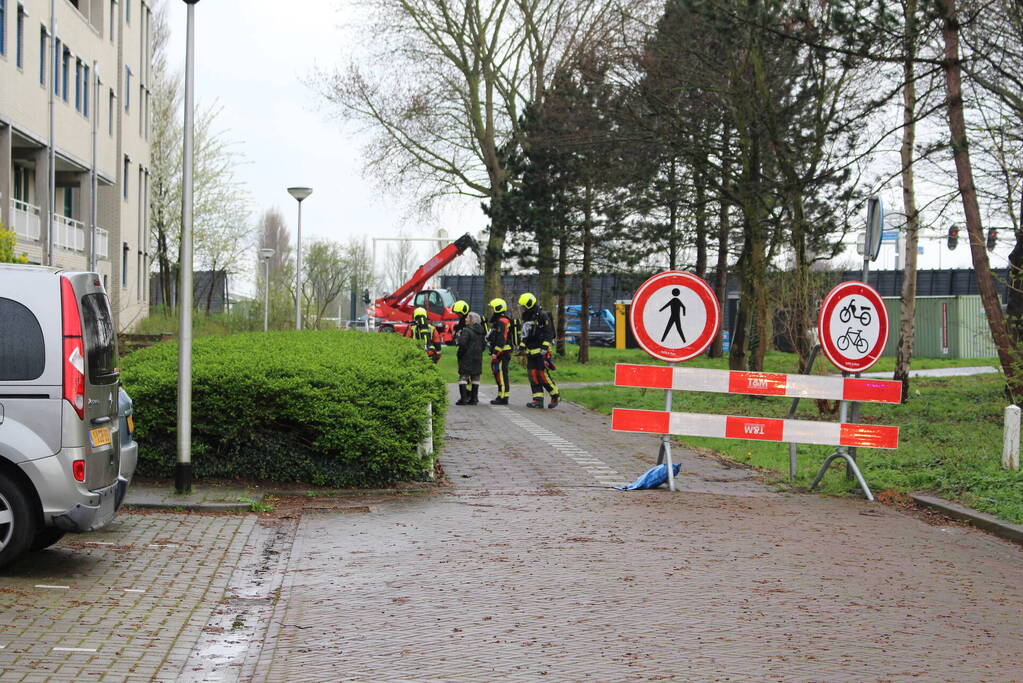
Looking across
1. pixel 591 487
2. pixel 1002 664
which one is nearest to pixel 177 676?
pixel 1002 664

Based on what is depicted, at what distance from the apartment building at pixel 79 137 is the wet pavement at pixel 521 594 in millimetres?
22428

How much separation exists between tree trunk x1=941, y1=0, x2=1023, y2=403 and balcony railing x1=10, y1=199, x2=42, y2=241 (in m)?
22.0

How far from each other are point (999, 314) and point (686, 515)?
10118 mm

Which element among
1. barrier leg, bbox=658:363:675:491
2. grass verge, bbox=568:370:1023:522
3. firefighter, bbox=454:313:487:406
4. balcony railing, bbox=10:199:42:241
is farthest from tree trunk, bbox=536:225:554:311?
barrier leg, bbox=658:363:675:491

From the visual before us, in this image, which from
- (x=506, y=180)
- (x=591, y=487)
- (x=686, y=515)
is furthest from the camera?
(x=506, y=180)

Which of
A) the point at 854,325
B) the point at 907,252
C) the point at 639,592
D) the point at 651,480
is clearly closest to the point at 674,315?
the point at 651,480

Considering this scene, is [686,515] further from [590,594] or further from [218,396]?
[218,396]

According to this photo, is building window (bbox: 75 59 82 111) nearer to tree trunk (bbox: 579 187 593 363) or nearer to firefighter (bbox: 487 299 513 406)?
tree trunk (bbox: 579 187 593 363)

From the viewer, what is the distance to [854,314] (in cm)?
1091

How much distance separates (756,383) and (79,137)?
28.8 metres

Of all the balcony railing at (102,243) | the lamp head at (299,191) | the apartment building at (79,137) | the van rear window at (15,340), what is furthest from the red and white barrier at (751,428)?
the balcony railing at (102,243)

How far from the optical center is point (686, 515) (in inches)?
359

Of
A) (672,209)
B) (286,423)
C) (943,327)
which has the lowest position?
(286,423)

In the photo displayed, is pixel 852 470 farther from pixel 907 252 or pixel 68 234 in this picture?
pixel 68 234
